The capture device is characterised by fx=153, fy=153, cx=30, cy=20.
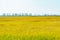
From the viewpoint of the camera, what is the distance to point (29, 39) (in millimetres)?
13203

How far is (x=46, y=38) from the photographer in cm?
1369

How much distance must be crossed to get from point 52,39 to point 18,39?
3024mm

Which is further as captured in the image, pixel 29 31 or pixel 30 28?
pixel 30 28

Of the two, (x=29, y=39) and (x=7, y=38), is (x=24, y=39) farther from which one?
(x=7, y=38)

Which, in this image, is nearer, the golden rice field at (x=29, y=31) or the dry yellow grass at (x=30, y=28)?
the golden rice field at (x=29, y=31)

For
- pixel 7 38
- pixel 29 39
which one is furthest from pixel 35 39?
pixel 7 38

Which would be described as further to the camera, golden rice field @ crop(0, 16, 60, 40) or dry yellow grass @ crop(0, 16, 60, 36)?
dry yellow grass @ crop(0, 16, 60, 36)

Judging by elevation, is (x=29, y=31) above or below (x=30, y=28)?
above

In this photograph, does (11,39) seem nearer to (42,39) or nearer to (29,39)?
(29,39)

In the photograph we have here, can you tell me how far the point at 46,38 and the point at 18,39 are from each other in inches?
101

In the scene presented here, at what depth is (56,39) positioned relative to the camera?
13461 millimetres

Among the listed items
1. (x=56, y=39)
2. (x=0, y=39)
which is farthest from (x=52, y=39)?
(x=0, y=39)

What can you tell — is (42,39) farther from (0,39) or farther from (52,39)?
(0,39)

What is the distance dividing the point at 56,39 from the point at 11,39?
3.93 meters
